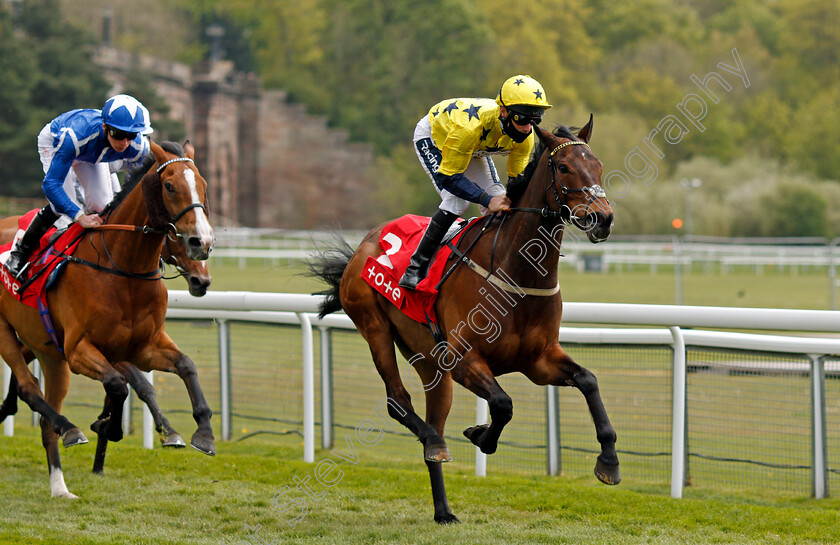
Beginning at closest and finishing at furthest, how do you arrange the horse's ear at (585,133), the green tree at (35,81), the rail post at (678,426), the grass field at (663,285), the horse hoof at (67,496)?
the horse's ear at (585,133) → the rail post at (678,426) → the horse hoof at (67,496) → the grass field at (663,285) → the green tree at (35,81)

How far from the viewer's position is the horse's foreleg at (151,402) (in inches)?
189

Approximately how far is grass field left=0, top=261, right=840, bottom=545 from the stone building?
151ft

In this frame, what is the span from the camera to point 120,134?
5.16m

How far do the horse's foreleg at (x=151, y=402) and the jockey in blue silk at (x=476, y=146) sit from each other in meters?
1.26

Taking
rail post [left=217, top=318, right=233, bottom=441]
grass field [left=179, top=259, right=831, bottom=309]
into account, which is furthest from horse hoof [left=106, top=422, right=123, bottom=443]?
grass field [left=179, top=259, right=831, bottom=309]

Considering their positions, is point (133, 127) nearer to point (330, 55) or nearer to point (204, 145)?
point (204, 145)

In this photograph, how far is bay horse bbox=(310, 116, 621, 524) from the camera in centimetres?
432

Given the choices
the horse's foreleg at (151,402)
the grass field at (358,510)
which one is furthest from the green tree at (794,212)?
the horse's foreleg at (151,402)

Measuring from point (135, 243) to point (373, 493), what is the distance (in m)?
1.75

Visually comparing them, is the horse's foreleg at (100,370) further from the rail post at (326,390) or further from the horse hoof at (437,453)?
the rail post at (326,390)

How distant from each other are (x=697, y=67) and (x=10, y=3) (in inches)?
1443

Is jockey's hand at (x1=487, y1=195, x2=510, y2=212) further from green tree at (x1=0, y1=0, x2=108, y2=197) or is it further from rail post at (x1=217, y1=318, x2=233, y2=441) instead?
green tree at (x1=0, y1=0, x2=108, y2=197)

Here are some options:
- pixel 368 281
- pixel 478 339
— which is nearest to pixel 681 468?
pixel 478 339

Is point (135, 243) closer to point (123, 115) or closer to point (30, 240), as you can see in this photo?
point (123, 115)
